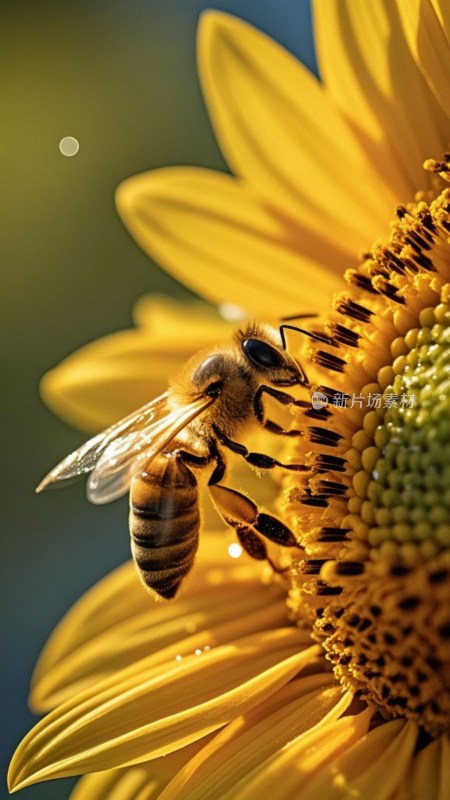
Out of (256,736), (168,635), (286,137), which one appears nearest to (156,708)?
(256,736)

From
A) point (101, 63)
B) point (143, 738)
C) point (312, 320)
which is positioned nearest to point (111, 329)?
point (101, 63)

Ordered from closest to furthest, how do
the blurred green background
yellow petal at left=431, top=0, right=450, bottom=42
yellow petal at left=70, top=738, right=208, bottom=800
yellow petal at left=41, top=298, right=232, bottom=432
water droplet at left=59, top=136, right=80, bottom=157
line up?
yellow petal at left=431, top=0, right=450, bottom=42
yellow petal at left=70, top=738, right=208, bottom=800
yellow petal at left=41, top=298, right=232, bottom=432
the blurred green background
water droplet at left=59, top=136, right=80, bottom=157

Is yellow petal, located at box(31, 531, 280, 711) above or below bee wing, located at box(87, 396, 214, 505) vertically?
below

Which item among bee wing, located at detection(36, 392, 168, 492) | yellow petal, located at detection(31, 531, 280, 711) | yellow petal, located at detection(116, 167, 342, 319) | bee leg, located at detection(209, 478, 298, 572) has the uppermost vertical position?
yellow petal, located at detection(116, 167, 342, 319)

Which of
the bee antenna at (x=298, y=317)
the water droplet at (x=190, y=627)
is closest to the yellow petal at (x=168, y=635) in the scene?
the water droplet at (x=190, y=627)

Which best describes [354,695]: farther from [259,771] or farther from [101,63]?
[101,63]

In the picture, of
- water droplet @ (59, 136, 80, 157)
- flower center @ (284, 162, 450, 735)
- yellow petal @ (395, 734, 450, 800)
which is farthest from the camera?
water droplet @ (59, 136, 80, 157)

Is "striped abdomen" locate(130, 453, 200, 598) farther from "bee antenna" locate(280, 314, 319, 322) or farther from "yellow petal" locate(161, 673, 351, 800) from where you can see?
"bee antenna" locate(280, 314, 319, 322)

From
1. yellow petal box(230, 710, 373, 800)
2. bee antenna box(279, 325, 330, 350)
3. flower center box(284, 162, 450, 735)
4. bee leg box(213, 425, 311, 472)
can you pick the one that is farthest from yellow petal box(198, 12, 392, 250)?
yellow petal box(230, 710, 373, 800)
